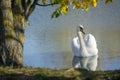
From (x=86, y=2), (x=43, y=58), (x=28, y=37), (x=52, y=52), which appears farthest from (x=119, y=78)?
(x=28, y=37)

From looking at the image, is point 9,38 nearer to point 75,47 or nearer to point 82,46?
point 75,47

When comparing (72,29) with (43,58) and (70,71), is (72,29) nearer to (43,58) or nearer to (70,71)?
(43,58)

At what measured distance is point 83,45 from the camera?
20297 mm

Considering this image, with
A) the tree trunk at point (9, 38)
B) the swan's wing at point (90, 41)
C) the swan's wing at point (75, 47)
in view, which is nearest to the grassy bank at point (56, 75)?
the tree trunk at point (9, 38)

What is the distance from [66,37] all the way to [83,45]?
257 centimetres

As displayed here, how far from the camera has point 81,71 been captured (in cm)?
796

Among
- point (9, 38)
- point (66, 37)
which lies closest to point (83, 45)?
point (66, 37)

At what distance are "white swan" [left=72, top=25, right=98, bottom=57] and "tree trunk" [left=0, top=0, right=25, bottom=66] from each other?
30.9 ft

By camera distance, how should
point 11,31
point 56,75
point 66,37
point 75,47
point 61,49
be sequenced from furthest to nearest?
point 66,37, point 75,47, point 61,49, point 11,31, point 56,75

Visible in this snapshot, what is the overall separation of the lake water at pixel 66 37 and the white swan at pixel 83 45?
0.33 meters

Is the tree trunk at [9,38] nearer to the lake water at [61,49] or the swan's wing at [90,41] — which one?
the lake water at [61,49]

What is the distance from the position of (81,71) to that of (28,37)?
1506 centimetres

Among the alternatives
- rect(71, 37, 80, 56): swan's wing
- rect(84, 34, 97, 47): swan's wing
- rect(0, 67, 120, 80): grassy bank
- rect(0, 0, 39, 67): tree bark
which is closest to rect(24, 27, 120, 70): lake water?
rect(71, 37, 80, 56): swan's wing

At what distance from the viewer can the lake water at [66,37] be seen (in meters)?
16.0
